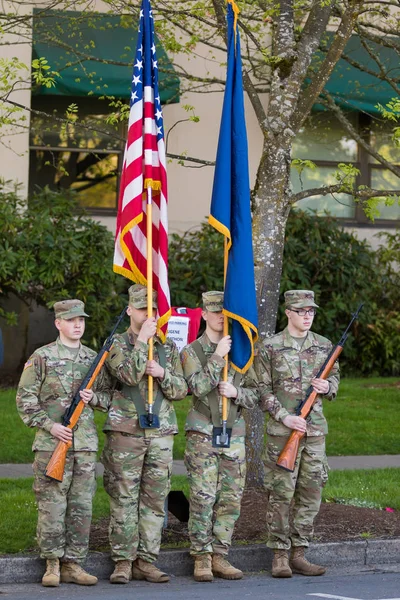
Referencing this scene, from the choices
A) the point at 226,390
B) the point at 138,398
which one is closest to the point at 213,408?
the point at 226,390

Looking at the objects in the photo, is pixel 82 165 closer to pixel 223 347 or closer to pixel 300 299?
pixel 300 299

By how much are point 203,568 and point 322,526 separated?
154 centimetres

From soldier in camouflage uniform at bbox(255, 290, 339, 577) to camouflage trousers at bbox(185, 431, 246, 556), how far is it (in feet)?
1.01

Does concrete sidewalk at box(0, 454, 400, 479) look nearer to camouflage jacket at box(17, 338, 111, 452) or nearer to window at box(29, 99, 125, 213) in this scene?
camouflage jacket at box(17, 338, 111, 452)

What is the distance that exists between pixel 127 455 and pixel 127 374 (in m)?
0.55

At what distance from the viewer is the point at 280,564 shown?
769 cm

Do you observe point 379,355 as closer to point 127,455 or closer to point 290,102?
point 290,102

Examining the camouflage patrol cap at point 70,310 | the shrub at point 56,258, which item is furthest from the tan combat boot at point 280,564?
the shrub at point 56,258

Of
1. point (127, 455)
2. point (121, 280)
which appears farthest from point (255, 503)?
point (121, 280)

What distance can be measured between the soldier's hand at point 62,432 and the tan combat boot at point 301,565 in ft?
6.23

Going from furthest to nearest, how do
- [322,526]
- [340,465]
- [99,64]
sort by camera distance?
[99,64]
[340,465]
[322,526]

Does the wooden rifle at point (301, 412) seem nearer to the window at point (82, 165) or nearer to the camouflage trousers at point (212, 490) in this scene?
the camouflage trousers at point (212, 490)

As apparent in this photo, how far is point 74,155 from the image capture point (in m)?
17.7

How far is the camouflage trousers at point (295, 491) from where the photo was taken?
7.71 m
